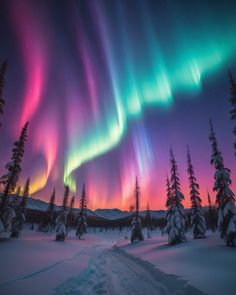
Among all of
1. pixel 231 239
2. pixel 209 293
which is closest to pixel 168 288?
pixel 209 293

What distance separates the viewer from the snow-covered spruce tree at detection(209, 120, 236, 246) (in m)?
18.0

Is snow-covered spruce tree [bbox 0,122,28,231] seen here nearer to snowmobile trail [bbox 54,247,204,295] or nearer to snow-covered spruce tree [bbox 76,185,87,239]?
snowmobile trail [bbox 54,247,204,295]

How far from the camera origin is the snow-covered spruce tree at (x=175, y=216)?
1008 inches

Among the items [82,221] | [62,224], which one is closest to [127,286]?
[62,224]

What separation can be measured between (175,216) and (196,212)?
769 cm

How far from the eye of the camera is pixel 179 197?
28750 millimetres

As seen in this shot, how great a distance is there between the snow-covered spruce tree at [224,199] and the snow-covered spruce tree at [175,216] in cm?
732

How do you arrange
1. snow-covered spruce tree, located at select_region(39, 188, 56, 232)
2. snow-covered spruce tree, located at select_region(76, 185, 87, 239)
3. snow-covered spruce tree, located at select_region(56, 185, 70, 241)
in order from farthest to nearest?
snow-covered spruce tree, located at select_region(39, 188, 56, 232) → snow-covered spruce tree, located at select_region(76, 185, 87, 239) → snow-covered spruce tree, located at select_region(56, 185, 70, 241)

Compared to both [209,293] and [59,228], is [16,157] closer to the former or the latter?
[59,228]

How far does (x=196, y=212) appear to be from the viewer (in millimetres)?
32719

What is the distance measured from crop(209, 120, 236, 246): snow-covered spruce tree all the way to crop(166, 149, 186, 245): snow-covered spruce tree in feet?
24.0

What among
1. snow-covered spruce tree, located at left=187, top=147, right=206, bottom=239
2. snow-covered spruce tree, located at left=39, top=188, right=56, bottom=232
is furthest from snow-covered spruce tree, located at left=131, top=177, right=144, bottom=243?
snow-covered spruce tree, located at left=39, top=188, right=56, bottom=232

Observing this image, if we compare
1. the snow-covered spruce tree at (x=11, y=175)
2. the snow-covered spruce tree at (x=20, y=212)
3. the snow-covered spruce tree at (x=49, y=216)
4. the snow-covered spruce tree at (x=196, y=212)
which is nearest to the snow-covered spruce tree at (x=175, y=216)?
the snow-covered spruce tree at (x=196, y=212)

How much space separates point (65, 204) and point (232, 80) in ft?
137
